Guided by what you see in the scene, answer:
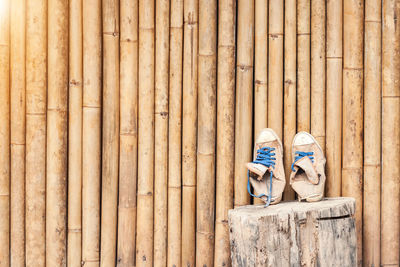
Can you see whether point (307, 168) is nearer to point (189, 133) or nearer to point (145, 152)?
point (189, 133)

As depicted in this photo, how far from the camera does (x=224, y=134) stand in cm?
285

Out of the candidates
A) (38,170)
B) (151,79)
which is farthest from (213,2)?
(38,170)

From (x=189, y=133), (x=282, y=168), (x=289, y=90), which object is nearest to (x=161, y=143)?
(x=189, y=133)

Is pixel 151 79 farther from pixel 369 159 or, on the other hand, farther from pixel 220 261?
pixel 369 159

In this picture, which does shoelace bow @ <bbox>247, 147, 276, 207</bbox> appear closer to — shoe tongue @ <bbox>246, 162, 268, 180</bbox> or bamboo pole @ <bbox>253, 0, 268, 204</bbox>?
shoe tongue @ <bbox>246, 162, 268, 180</bbox>

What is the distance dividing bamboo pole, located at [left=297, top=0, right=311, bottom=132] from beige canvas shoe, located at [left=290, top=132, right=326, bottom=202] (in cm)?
12

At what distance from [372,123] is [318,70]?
501mm

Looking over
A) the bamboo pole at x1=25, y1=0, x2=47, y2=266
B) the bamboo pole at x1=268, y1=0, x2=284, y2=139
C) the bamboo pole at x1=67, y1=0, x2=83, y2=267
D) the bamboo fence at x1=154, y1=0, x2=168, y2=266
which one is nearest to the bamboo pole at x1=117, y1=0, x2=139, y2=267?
the bamboo fence at x1=154, y1=0, x2=168, y2=266

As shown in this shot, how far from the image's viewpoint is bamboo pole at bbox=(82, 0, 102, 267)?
111 inches

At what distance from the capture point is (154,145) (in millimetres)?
2895

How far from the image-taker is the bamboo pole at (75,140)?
2.83 meters

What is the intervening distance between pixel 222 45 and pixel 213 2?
29 centimetres

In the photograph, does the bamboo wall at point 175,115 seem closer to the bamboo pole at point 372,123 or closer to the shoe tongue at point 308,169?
the bamboo pole at point 372,123

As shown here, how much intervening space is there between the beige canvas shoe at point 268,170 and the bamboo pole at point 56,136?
1239 mm
